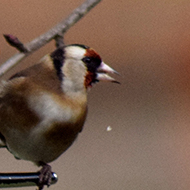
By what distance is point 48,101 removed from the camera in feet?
3.04

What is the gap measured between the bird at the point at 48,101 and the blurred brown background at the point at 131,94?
157 centimetres

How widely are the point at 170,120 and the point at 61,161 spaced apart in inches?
31.7

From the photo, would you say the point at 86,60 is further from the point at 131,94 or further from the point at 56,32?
the point at 131,94

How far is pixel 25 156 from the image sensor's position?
99 cm

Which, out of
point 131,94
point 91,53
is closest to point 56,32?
point 91,53

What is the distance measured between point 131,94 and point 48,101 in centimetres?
204

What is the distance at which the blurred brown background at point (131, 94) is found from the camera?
8.45 feet

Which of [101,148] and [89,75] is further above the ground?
[89,75]

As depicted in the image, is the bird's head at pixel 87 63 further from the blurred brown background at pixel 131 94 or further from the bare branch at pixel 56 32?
the blurred brown background at pixel 131 94

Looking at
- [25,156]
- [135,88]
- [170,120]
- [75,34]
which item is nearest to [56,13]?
[75,34]

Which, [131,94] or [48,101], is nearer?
[48,101]

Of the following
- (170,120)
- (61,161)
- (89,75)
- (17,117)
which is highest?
(89,75)

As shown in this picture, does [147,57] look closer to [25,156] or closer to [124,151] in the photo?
[124,151]

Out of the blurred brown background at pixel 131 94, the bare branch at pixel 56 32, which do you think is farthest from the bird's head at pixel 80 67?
the blurred brown background at pixel 131 94
